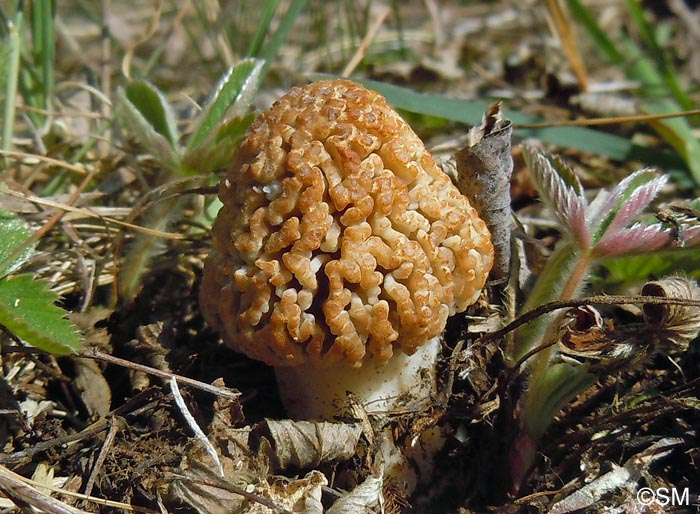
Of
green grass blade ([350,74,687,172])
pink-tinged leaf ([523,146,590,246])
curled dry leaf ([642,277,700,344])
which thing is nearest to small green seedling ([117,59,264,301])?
green grass blade ([350,74,687,172])

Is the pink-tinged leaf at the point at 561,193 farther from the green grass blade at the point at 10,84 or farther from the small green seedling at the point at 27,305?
the green grass blade at the point at 10,84

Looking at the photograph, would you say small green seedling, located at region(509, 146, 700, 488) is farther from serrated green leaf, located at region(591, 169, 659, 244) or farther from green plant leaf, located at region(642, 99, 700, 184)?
green plant leaf, located at region(642, 99, 700, 184)

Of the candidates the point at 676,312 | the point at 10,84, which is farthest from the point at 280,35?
the point at 676,312

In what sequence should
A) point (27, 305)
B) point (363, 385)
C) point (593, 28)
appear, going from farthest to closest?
1. point (593, 28)
2. point (363, 385)
3. point (27, 305)

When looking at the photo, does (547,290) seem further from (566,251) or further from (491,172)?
(491,172)

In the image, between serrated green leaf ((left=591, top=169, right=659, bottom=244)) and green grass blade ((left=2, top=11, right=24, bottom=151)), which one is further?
green grass blade ((left=2, top=11, right=24, bottom=151))

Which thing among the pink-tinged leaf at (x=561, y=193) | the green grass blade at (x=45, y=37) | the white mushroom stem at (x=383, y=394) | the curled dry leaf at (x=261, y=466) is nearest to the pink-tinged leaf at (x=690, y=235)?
the pink-tinged leaf at (x=561, y=193)
